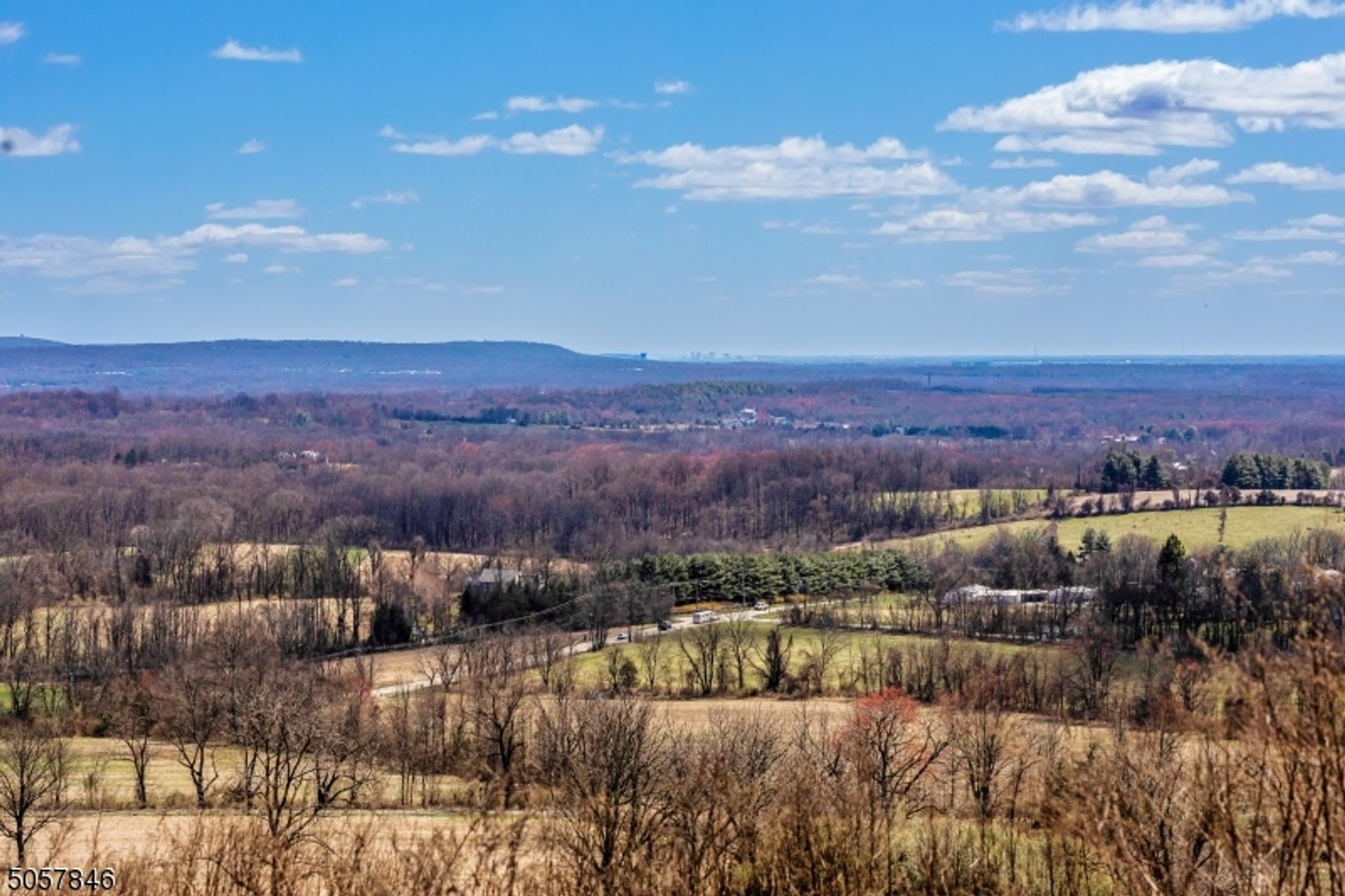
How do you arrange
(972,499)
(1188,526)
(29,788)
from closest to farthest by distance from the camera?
(29,788)
(1188,526)
(972,499)

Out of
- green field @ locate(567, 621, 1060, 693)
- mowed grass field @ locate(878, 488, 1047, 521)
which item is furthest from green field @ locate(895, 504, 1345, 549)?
green field @ locate(567, 621, 1060, 693)

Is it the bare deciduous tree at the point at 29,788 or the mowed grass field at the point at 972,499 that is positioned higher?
the bare deciduous tree at the point at 29,788

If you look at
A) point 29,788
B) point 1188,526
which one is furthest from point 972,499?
point 29,788

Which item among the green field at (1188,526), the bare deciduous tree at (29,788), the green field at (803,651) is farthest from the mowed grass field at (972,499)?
the bare deciduous tree at (29,788)

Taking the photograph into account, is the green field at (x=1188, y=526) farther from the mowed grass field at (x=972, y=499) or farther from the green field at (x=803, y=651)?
the green field at (x=803, y=651)

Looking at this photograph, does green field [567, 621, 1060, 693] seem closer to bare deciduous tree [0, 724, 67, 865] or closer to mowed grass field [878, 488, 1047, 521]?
bare deciduous tree [0, 724, 67, 865]

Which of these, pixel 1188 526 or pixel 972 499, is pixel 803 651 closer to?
pixel 1188 526

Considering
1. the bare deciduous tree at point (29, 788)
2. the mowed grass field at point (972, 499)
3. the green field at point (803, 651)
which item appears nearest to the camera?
the bare deciduous tree at point (29, 788)

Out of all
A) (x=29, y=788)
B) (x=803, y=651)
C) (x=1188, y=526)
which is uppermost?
(x=29, y=788)

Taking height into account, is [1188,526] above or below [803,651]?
above
